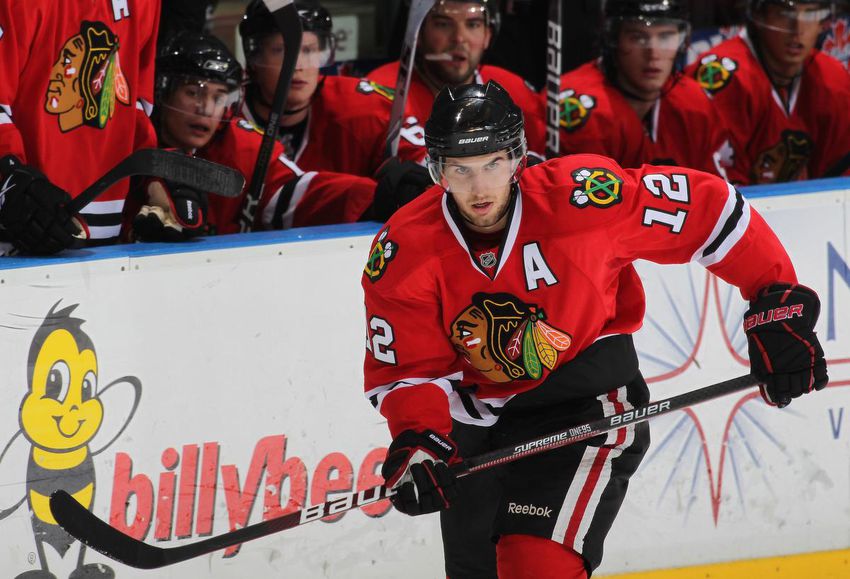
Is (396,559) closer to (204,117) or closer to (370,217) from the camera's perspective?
(370,217)

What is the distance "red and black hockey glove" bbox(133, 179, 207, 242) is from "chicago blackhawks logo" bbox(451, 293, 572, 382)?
79 cm

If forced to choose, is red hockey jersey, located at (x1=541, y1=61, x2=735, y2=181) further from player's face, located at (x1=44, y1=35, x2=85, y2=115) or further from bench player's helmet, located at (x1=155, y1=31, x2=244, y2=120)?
player's face, located at (x1=44, y1=35, x2=85, y2=115)

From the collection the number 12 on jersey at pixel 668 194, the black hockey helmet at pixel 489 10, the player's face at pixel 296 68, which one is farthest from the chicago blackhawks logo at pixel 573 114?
the number 12 on jersey at pixel 668 194

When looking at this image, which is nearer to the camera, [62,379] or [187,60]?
[62,379]

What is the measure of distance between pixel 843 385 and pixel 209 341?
4.93 feet

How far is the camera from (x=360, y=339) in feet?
9.85

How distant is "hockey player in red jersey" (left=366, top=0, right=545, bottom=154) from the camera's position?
3615 mm

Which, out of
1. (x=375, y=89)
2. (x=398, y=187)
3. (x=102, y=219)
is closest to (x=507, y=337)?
(x=398, y=187)

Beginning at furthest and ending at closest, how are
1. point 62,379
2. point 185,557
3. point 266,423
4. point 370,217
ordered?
point 370,217 < point 266,423 < point 62,379 < point 185,557

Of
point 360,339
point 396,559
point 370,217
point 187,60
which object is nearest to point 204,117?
point 187,60

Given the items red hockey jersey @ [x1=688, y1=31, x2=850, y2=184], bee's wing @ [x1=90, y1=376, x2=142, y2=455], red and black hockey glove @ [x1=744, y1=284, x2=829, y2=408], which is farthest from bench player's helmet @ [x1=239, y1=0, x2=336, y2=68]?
red and black hockey glove @ [x1=744, y1=284, x2=829, y2=408]

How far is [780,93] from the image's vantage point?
161 inches

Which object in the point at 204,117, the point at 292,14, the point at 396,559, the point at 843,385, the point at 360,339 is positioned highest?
the point at 292,14

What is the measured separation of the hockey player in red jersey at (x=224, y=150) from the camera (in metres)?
3.18
